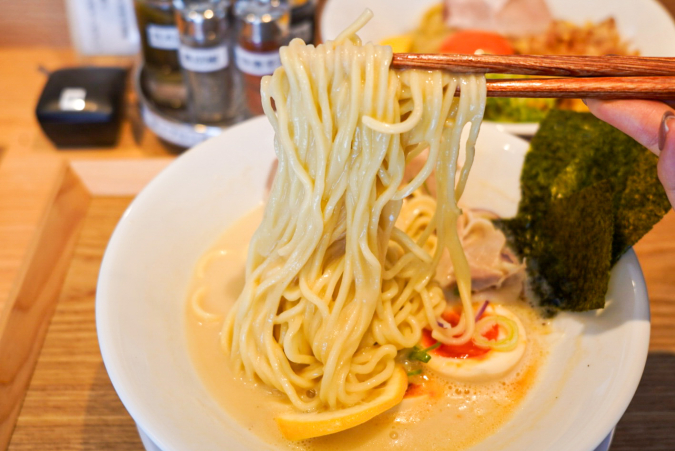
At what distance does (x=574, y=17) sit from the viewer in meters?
3.69

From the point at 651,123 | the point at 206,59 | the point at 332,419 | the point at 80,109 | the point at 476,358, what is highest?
the point at 651,123

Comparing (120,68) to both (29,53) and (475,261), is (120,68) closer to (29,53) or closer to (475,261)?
(29,53)

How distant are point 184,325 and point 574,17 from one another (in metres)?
3.32

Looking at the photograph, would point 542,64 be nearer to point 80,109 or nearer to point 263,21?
point 263,21

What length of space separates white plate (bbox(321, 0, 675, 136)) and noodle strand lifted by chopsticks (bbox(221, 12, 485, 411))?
172 centimetres

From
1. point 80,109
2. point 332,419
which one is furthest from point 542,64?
point 80,109

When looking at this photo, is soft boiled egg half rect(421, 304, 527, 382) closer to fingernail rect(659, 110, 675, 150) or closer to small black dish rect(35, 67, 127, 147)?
fingernail rect(659, 110, 675, 150)

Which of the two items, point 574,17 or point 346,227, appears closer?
point 346,227

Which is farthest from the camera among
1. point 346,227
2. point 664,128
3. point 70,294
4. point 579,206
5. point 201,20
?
point 201,20

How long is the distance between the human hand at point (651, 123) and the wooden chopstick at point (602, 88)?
22 mm

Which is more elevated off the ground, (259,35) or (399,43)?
(259,35)

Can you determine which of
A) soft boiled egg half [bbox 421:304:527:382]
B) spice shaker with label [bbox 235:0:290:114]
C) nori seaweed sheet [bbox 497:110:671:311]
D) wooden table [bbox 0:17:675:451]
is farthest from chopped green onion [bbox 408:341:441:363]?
spice shaker with label [bbox 235:0:290:114]

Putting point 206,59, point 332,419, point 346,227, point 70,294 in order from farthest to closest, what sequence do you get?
point 206,59, point 70,294, point 346,227, point 332,419

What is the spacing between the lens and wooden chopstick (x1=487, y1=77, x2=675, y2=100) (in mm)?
1464
